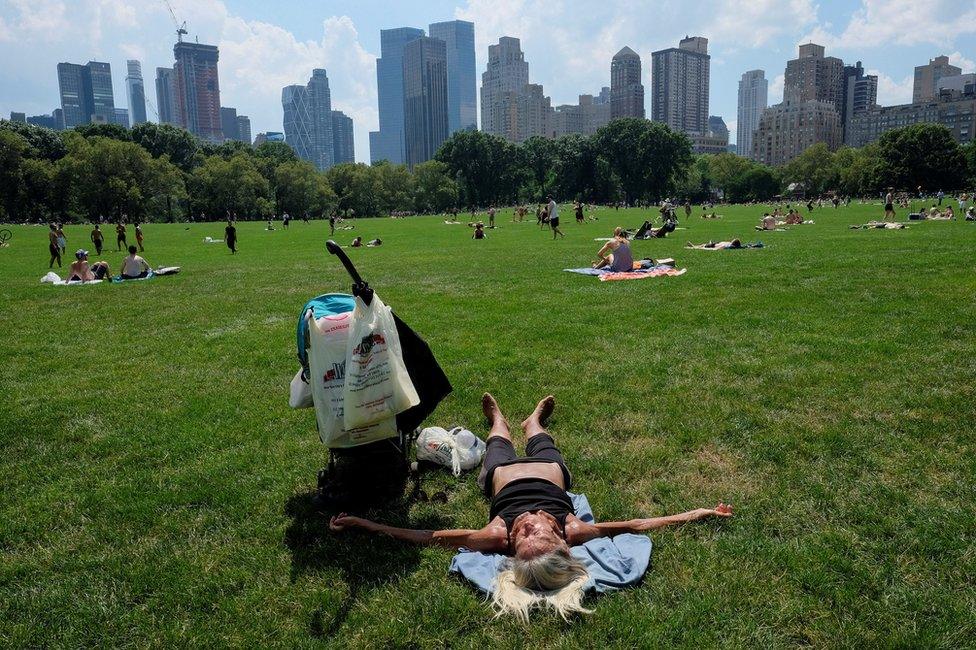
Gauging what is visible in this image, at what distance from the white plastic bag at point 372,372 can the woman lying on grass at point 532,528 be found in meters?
0.78

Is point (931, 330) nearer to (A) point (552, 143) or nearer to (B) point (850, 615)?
(B) point (850, 615)

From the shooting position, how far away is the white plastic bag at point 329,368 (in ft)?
13.5

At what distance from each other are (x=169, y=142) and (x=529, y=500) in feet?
352

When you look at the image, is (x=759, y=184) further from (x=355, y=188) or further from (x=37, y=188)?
(x=37, y=188)

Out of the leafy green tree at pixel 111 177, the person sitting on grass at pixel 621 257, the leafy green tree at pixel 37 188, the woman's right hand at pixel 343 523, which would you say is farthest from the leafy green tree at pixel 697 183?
the woman's right hand at pixel 343 523

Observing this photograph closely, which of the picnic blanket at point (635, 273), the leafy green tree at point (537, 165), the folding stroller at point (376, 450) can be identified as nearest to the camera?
the folding stroller at point (376, 450)

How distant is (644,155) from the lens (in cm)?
10575

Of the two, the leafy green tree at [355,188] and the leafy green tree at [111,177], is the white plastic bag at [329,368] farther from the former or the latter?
the leafy green tree at [355,188]

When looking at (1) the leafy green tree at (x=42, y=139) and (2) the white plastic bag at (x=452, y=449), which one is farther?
(1) the leafy green tree at (x=42, y=139)

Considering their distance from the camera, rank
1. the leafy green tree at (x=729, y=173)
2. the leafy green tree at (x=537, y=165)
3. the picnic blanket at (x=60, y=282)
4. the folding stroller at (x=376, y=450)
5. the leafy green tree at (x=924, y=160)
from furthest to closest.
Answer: the leafy green tree at (x=729, y=173)
the leafy green tree at (x=537, y=165)
the leafy green tree at (x=924, y=160)
the picnic blanket at (x=60, y=282)
the folding stroller at (x=376, y=450)

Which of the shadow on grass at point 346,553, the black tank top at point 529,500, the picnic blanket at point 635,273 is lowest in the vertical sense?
the shadow on grass at point 346,553

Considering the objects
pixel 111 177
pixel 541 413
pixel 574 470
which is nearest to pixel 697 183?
pixel 111 177

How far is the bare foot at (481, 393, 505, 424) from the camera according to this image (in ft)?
19.3

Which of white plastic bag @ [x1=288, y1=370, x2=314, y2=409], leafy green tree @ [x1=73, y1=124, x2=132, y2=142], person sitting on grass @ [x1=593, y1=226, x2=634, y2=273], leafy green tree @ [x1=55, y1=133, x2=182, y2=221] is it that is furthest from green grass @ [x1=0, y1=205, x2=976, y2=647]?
leafy green tree @ [x1=73, y1=124, x2=132, y2=142]
